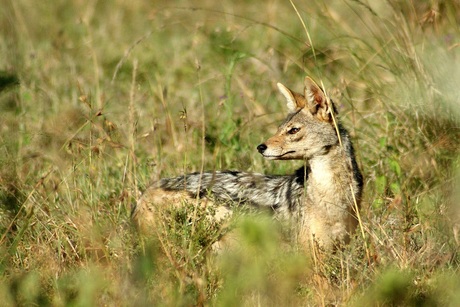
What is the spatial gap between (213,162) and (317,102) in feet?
2.76

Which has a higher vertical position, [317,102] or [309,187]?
[317,102]

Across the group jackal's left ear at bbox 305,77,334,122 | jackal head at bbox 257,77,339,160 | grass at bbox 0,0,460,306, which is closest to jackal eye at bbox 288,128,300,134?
jackal head at bbox 257,77,339,160

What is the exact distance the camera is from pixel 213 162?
616 cm

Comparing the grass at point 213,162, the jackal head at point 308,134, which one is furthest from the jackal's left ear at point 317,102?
the grass at point 213,162

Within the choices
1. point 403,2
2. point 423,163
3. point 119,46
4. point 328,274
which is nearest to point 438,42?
point 403,2

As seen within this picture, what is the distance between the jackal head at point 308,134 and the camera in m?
5.71

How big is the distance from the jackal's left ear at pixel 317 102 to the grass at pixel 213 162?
0.36 metres

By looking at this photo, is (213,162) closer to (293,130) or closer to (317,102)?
(293,130)

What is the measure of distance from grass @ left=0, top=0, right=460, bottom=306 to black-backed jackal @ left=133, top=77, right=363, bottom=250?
160 mm

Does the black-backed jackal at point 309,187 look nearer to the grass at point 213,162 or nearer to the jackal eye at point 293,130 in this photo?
the jackal eye at point 293,130

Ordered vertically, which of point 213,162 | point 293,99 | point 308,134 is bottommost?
point 213,162

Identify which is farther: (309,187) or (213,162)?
(213,162)

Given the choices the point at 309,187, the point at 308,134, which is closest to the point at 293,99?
the point at 308,134

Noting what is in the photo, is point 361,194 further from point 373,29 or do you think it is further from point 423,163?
point 373,29
